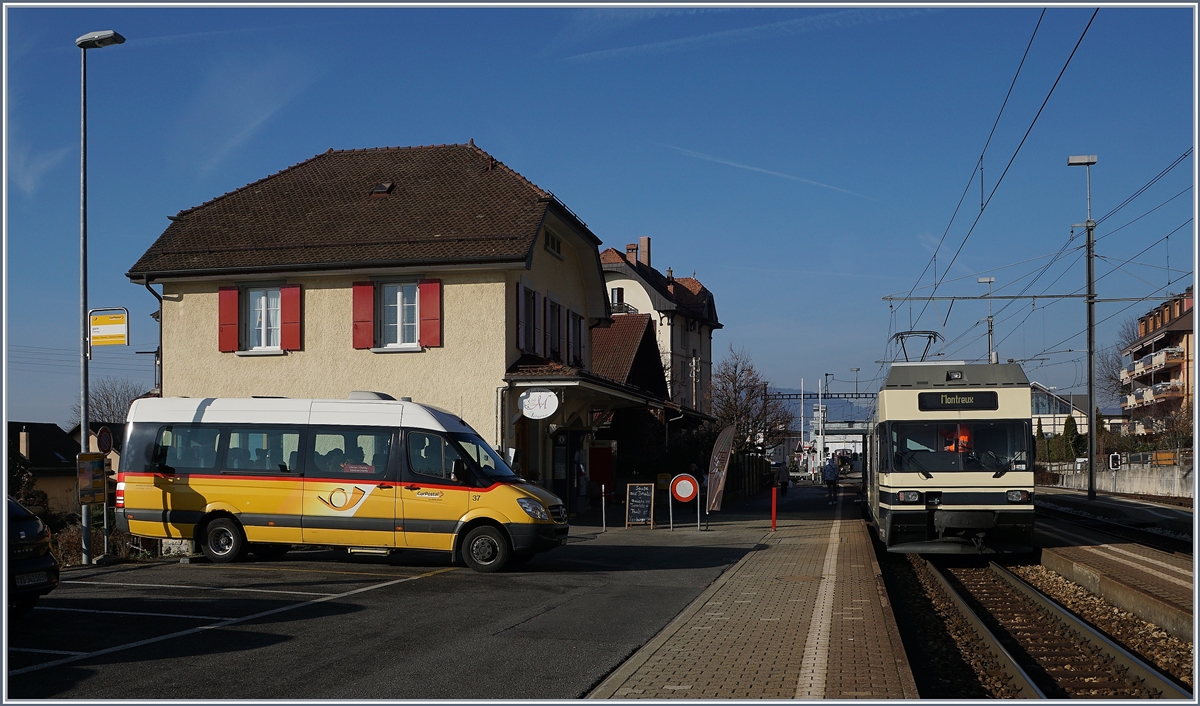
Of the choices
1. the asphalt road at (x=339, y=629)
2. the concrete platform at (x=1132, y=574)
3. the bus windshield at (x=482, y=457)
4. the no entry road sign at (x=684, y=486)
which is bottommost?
the concrete platform at (x=1132, y=574)

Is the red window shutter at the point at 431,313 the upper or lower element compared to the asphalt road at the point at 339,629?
upper

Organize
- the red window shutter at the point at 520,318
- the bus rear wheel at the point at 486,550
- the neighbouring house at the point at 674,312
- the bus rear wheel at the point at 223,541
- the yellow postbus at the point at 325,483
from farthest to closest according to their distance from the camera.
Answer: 1. the neighbouring house at the point at 674,312
2. the red window shutter at the point at 520,318
3. the bus rear wheel at the point at 223,541
4. the yellow postbus at the point at 325,483
5. the bus rear wheel at the point at 486,550

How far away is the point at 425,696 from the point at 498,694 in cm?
50

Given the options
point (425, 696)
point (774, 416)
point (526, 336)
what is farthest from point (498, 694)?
point (774, 416)

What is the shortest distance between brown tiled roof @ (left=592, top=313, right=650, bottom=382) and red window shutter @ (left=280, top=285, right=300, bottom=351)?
53.0 feet

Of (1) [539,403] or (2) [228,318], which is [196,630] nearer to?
(1) [539,403]

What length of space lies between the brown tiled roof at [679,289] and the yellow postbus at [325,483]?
51.3 meters

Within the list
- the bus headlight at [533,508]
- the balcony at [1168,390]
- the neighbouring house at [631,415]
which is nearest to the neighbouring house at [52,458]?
the neighbouring house at [631,415]

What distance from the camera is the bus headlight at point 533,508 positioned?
15469mm

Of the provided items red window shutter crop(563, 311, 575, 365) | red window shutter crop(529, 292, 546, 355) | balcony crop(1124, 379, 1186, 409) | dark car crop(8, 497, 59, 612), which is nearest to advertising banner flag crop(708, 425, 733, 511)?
red window shutter crop(529, 292, 546, 355)

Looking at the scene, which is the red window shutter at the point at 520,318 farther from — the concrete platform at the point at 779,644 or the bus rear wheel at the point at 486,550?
the bus rear wheel at the point at 486,550

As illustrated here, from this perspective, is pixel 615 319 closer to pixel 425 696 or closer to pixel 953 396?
pixel 953 396

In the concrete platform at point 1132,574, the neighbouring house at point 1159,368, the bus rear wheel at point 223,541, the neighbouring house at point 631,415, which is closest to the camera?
the concrete platform at point 1132,574

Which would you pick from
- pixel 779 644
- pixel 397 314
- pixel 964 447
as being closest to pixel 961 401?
pixel 964 447
